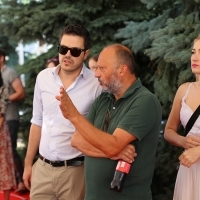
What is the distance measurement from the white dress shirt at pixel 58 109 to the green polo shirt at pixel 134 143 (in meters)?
0.39

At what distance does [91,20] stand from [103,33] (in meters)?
0.28

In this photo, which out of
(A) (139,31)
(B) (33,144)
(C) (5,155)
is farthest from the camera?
(A) (139,31)

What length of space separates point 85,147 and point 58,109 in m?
0.51

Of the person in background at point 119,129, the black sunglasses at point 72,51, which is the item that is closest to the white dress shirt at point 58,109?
the black sunglasses at point 72,51

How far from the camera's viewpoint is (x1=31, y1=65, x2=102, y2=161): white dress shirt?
301 centimetres

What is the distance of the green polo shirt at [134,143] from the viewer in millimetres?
2455

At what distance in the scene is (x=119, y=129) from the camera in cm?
243

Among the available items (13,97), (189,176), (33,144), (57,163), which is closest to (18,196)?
(13,97)

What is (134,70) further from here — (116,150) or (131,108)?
(116,150)

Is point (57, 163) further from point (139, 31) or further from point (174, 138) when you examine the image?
point (139, 31)

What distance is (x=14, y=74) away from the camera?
5.47 meters

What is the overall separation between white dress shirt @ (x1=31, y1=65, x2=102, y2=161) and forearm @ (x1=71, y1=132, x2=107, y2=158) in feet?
1.15

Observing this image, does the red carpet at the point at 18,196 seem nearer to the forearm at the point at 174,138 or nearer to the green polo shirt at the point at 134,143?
the forearm at the point at 174,138

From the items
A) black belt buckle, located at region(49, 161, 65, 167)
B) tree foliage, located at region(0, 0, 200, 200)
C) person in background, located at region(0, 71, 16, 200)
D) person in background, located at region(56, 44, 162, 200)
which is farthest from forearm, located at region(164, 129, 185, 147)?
person in background, located at region(0, 71, 16, 200)
